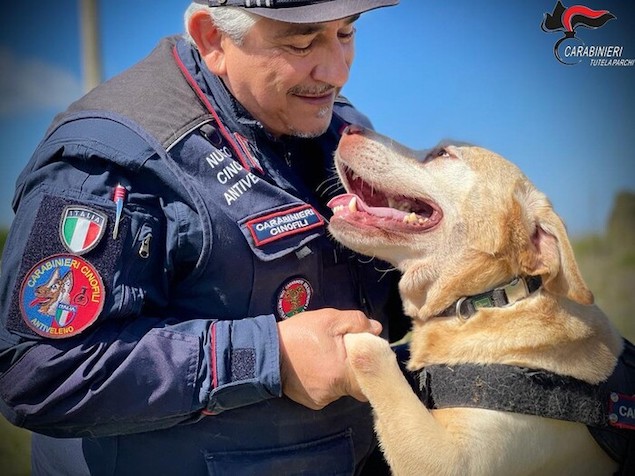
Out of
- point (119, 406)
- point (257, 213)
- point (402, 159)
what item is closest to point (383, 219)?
point (402, 159)

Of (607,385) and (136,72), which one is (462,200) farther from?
(136,72)

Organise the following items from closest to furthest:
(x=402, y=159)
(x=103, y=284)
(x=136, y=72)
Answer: (x=103, y=284) < (x=136, y=72) < (x=402, y=159)

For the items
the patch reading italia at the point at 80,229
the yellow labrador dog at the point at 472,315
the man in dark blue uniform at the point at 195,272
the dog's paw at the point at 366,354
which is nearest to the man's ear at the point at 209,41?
the man in dark blue uniform at the point at 195,272

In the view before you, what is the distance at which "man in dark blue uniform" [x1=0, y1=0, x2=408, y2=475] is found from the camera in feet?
6.81

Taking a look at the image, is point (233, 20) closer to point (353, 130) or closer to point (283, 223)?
point (353, 130)

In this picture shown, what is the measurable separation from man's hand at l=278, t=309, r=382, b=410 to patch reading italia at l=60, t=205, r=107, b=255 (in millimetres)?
630

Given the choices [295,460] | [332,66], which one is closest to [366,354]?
[295,460]

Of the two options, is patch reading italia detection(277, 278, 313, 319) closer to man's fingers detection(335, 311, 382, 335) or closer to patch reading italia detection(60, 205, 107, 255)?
man's fingers detection(335, 311, 382, 335)

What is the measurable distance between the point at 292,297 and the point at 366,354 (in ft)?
1.17

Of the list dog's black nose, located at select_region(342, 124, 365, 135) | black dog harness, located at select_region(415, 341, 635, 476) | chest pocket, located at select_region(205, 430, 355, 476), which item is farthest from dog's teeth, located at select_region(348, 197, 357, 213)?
chest pocket, located at select_region(205, 430, 355, 476)

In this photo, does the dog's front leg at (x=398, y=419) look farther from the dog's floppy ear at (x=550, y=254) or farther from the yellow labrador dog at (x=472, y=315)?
the dog's floppy ear at (x=550, y=254)

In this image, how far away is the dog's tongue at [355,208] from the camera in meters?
2.62

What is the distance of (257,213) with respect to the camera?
7.77ft

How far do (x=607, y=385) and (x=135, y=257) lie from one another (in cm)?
156
